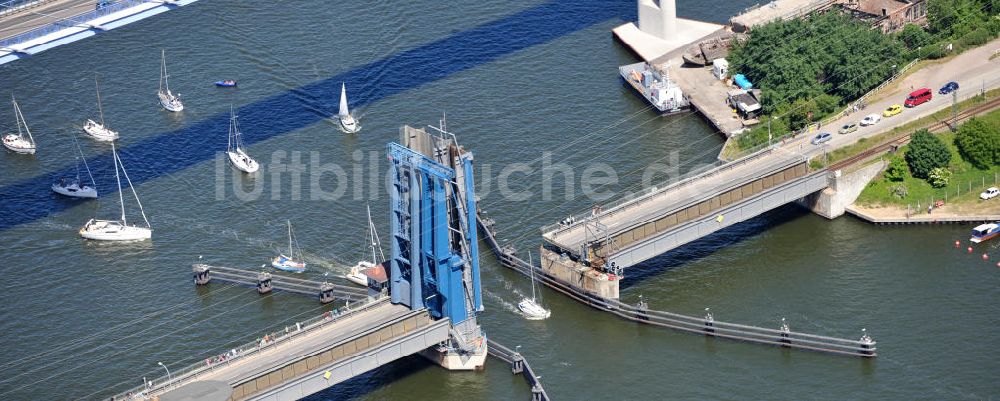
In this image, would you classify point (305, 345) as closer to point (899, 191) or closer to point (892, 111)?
point (899, 191)

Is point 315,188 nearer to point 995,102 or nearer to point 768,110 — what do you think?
point 768,110

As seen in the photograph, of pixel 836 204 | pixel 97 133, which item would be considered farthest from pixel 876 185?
pixel 97 133

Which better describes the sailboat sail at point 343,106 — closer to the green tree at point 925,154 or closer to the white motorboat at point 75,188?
the white motorboat at point 75,188

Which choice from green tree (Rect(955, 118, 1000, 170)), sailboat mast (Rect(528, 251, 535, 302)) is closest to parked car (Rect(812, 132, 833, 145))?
green tree (Rect(955, 118, 1000, 170))

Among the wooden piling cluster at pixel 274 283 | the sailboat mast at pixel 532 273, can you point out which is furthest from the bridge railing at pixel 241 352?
the sailboat mast at pixel 532 273

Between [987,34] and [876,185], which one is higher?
[987,34]
